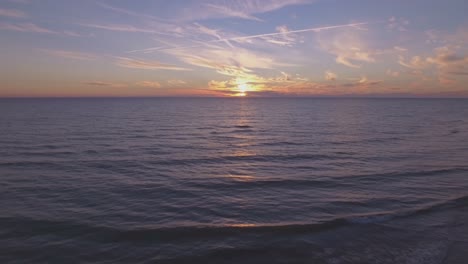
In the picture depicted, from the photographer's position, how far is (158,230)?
14703 millimetres

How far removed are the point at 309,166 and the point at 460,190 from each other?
10670 millimetres

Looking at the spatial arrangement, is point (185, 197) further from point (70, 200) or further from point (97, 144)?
point (97, 144)

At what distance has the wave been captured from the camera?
14039 millimetres

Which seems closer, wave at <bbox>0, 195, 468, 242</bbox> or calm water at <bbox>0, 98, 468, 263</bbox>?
calm water at <bbox>0, 98, 468, 263</bbox>

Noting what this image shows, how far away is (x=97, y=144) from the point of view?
1495 inches

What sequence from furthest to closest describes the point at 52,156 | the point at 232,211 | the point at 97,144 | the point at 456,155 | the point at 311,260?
1. the point at 97,144
2. the point at 456,155
3. the point at 52,156
4. the point at 232,211
5. the point at 311,260

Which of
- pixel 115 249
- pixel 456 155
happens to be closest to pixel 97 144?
pixel 115 249

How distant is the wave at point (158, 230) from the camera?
14039mm

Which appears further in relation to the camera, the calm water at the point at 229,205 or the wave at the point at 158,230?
the wave at the point at 158,230

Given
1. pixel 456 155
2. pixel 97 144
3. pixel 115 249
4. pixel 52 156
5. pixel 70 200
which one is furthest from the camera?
pixel 97 144

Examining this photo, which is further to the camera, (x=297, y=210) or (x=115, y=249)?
(x=297, y=210)

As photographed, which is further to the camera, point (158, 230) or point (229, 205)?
point (229, 205)

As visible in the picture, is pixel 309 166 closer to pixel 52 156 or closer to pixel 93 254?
pixel 93 254

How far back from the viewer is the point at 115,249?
12.9 metres
